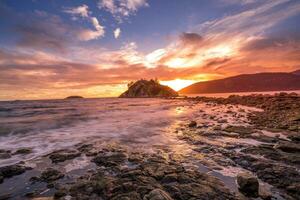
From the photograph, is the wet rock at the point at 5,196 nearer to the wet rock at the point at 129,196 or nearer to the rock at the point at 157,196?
the wet rock at the point at 129,196

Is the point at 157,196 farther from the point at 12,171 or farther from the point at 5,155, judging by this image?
the point at 5,155

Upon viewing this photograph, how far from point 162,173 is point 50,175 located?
411 centimetres

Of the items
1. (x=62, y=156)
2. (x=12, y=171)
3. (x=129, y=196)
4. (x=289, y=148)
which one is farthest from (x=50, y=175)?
(x=289, y=148)

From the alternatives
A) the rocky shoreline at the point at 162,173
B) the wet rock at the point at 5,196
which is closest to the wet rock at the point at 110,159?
the rocky shoreline at the point at 162,173

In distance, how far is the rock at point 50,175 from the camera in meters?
6.74

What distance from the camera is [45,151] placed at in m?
10.6

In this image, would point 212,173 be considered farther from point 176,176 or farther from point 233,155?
point 233,155

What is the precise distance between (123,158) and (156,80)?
190 m

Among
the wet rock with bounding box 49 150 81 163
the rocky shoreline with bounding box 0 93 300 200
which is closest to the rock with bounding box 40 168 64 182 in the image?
the rocky shoreline with bounding box 0 93 300 200

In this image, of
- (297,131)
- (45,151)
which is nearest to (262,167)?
(297,131)

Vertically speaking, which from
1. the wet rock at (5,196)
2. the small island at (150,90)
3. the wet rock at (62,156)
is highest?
the small island at (150,90)

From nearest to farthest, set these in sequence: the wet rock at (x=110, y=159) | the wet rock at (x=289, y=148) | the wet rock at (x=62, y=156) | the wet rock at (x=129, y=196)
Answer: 1. the wet rock at (x=129, y=196)
2. the wet rock at (x=110, y=159)
3. the wet rock at (x=289, y=148)
4. the wet rock at (x=62, y=156)

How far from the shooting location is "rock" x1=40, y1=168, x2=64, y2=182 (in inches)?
266

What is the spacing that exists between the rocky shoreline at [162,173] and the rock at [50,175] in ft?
0.11
